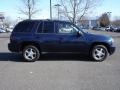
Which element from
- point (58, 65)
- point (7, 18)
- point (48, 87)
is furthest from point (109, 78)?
point (7, 18)

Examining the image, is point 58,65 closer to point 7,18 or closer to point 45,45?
point 45,45

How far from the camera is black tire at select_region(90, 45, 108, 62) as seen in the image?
12.5 m

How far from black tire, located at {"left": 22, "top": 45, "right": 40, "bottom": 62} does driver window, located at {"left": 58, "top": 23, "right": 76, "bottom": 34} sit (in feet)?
4.36

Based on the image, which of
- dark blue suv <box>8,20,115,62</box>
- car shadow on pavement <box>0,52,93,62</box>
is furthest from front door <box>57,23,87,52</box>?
car shadow on pavement <box>0,52,93,62</box>

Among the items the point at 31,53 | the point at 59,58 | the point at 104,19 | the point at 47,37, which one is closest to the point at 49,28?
the point at 47,37

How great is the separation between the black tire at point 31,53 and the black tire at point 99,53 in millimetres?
2351

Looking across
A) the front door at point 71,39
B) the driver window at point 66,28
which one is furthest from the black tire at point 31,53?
the driver window at point 66,28

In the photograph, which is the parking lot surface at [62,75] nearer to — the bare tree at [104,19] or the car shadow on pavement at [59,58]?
the car shadow on pavement at [59,58]

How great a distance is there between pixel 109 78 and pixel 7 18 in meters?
159

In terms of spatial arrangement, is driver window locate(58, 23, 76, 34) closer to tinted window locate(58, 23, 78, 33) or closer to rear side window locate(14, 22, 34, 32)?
tinted window locate(58, 23, 78, 33)

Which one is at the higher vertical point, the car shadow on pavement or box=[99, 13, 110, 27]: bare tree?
box=[99, 13, 110, 27]: bare tree

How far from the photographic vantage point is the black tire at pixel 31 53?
12523mm

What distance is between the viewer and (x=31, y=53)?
41.2ft

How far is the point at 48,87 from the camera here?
752cm
